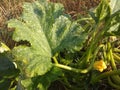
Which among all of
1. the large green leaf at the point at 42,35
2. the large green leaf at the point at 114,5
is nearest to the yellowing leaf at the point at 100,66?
the large green leaf at the point at 42,35

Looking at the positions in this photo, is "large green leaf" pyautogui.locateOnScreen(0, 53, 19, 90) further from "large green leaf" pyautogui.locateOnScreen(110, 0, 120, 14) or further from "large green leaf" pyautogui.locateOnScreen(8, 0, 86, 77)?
"large green leaf" pyautogui.locateOnScreen(110, 0, 120, 14)

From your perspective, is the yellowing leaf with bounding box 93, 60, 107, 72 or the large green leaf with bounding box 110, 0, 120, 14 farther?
the large green leaf with bounding box 110, 0, 120, 14

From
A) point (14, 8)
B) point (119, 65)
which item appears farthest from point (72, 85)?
point (14, 8)

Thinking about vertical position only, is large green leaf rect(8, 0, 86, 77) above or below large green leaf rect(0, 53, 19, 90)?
above

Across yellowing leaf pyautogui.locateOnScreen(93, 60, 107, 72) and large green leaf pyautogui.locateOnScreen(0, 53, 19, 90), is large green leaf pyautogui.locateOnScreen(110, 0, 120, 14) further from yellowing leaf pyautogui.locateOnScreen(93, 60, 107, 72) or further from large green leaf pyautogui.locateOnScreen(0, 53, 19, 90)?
large green leaf pyautogui.locateOnScreen(0, 53, 19, 90)

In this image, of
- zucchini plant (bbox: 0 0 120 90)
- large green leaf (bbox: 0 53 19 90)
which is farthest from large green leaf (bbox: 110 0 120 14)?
large green leaf (bbox: 0 53 19 90)

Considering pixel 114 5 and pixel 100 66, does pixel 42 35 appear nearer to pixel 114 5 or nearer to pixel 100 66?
pixel 100 66

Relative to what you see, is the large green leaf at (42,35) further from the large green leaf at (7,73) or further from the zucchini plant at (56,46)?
the large green leaf at (7,73)
